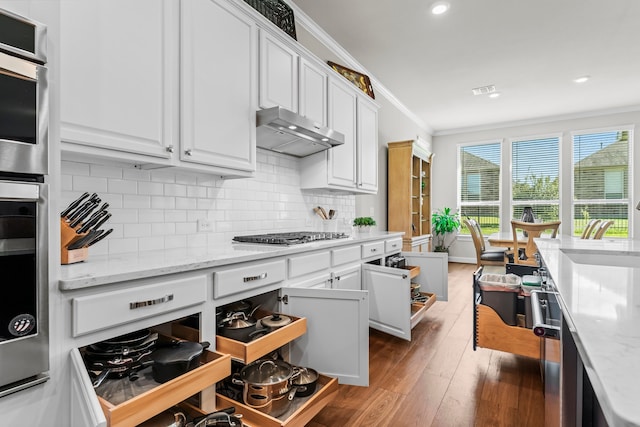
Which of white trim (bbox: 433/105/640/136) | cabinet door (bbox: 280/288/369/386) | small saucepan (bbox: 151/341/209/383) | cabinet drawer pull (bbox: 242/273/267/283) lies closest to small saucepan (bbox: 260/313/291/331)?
cabinet door (bbox: 280/288/369/386)

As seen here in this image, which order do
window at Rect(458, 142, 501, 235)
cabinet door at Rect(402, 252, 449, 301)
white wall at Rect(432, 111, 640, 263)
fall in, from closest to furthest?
cabinet door at Rect(402, 252, 449, 301)
white wall at Rect(432, 111, 640, 263)
window at Rect(458, 142, 501, 235)

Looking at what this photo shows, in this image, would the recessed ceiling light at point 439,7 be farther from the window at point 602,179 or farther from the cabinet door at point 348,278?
the window at point 602,179

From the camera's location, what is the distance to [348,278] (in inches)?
104

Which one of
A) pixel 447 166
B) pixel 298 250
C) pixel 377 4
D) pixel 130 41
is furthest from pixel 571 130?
pixel 130 41

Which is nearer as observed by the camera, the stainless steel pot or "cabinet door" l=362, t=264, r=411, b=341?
the stainless steel pot

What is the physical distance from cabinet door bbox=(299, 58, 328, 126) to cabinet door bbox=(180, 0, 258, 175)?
21.8 inches

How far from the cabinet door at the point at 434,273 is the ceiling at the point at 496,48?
2.29 metres

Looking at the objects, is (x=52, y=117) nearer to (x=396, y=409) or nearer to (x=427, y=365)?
(x=396, y=409)

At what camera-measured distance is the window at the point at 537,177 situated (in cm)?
649

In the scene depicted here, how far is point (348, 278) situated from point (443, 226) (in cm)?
480

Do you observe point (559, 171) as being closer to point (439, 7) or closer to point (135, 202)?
point (439, 7)

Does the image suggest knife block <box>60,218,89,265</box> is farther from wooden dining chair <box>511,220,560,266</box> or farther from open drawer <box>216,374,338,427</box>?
wooden dining chair <box>511,220,560,266</box>

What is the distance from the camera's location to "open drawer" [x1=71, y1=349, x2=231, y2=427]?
0.92 metres

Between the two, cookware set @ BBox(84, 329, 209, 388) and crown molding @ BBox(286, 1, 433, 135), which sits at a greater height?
crown molding @ BBox(286, 1, 433, 135)
